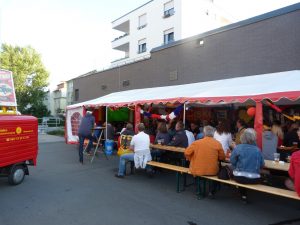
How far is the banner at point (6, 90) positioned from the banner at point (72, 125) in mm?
5400

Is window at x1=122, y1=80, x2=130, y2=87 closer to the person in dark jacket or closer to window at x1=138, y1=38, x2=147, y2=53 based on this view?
window at x1=138, y1=38, x2=147, y2=53

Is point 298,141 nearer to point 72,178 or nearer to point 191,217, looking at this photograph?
point 191,217

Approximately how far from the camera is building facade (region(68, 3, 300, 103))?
8484mm

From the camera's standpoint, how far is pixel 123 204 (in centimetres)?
495

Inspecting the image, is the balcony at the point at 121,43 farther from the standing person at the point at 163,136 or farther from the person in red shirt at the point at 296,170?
the person in red shirt at the point at 296,170

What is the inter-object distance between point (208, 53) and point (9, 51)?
31.6 metres

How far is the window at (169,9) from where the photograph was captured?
2154 centimetres

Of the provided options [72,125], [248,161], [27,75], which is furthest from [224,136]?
[27,75]

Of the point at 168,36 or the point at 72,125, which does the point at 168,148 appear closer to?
the point at 72,125

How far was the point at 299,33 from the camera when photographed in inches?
321

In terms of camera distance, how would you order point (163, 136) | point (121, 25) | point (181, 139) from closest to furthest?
point (181, 139)
point (163, 136)
point (121, 25)

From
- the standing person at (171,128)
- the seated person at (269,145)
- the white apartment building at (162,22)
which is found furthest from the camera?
the white apartment building at (162,22)

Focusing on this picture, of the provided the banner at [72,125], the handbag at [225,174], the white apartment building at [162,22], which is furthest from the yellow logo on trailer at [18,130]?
the white apartment building at [162,22]

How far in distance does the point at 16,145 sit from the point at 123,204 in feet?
8.78
